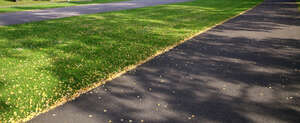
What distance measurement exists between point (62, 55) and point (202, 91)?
194 inches

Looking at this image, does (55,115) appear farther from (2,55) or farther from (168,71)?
(2,55)

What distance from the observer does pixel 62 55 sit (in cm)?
778

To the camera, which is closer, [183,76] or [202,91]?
[202,91]

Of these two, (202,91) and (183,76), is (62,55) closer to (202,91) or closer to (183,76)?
(183,76)

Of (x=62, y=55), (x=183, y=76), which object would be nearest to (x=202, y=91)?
(x=183, y=76)

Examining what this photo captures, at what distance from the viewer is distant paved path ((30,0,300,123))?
4.18 metres

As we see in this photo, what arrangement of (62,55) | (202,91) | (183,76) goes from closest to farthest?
(202,91) < (183,76) < (62,55)

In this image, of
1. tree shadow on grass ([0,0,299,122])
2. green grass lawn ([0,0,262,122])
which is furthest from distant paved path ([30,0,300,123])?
green grass lawn ([0,0,262,122])

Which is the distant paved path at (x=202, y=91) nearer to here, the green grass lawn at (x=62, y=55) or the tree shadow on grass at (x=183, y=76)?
the tree shadow on grass at (x=183, y=76)

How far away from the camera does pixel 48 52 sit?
320 inches

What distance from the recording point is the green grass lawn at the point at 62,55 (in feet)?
16.2

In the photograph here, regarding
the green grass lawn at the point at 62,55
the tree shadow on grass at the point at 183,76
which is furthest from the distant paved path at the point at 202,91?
the green grass lawn at the point at 62,55

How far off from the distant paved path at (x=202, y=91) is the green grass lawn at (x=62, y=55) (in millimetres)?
591

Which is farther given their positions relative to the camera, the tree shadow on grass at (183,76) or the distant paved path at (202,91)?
the tree shadow on grass at (183,76)
